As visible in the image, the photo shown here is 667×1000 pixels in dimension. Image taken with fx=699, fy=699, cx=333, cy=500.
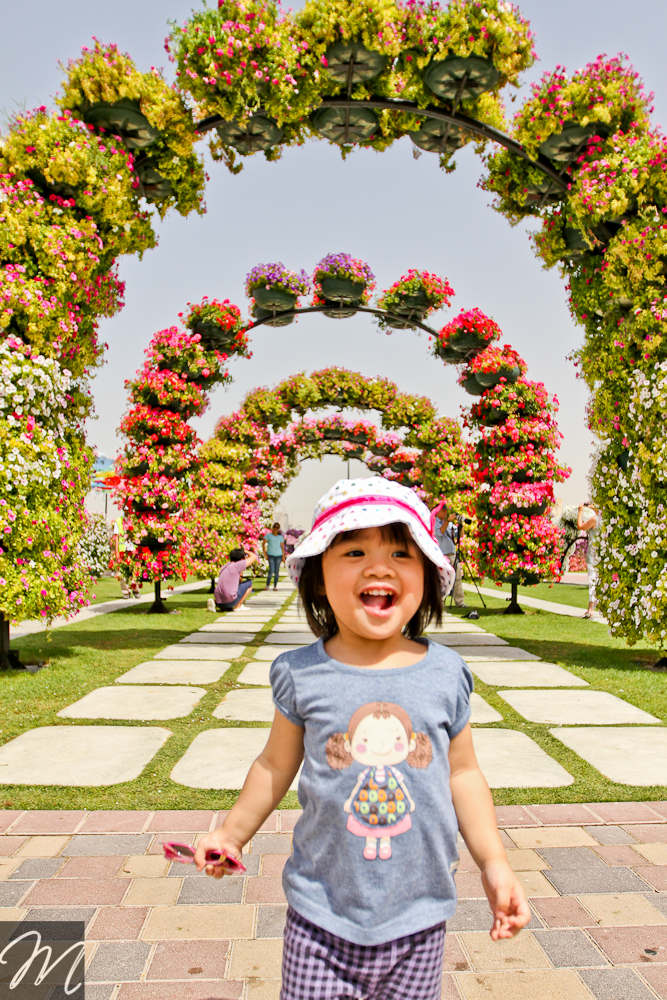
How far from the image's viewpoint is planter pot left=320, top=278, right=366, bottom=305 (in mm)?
10844

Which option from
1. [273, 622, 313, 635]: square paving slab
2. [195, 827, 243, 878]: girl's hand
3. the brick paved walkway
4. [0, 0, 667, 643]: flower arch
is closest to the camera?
[195, 827, 243, 878]: girl's hand

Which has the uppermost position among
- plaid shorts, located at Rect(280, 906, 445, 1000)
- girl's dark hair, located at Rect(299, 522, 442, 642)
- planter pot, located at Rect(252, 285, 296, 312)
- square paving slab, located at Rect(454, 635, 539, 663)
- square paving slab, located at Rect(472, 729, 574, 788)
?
planter pot, located at Rect(252, 285, 296, 312)

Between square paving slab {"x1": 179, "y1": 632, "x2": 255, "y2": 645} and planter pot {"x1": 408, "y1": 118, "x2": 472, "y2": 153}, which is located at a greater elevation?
planter pot {"x1": 408, "y1": 118, "x2": 472, "y2": 153}

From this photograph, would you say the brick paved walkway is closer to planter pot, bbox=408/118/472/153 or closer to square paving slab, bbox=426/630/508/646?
square paving slab, bbox=426/630/508/646

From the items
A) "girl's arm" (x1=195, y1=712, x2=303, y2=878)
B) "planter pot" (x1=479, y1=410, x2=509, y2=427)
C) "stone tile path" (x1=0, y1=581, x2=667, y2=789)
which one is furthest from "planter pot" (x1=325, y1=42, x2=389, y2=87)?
"girl's arm" (x1=195, y1=712, x2=303, y2=878)

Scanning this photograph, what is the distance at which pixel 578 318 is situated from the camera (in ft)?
22.7

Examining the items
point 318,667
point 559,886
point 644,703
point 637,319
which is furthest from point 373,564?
point 637,319

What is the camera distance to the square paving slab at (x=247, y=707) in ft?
14.7

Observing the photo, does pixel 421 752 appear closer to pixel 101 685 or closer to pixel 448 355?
pixel 101 685

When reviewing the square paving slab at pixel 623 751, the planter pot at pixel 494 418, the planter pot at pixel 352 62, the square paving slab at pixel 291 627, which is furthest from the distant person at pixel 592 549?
the planter pot at pixel 352 62

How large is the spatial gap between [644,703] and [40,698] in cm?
429

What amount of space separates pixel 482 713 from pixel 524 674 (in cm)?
147

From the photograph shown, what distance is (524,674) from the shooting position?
594 centimetres

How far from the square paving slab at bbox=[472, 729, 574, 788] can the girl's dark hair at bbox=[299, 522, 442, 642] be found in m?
1.94
